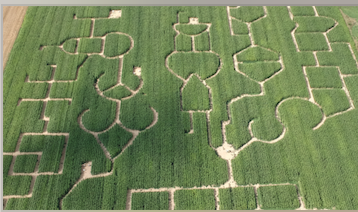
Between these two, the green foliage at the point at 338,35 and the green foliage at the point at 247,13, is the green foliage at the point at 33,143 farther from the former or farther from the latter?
the green foliage at the point at 338,35

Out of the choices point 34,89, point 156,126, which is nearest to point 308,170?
point 156,126

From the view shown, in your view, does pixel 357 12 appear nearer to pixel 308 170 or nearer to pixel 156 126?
pixel 308 170

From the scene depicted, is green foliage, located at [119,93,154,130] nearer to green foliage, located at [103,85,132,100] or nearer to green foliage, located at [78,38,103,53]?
green foliage, located at [103,85,132,100]

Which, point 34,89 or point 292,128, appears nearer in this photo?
point 292,128

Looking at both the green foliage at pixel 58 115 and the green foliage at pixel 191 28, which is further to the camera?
the green foliage at pixel 191 28

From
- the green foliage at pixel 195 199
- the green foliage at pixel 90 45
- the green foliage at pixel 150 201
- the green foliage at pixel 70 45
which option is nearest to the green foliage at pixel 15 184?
the green foliage at pixel 150 201

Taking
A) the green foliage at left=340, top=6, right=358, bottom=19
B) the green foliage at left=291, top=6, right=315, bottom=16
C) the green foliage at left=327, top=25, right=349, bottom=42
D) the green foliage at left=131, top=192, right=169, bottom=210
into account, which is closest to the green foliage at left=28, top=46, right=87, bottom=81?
the green foliage at left=131, top=192, right=169, bottom=210
